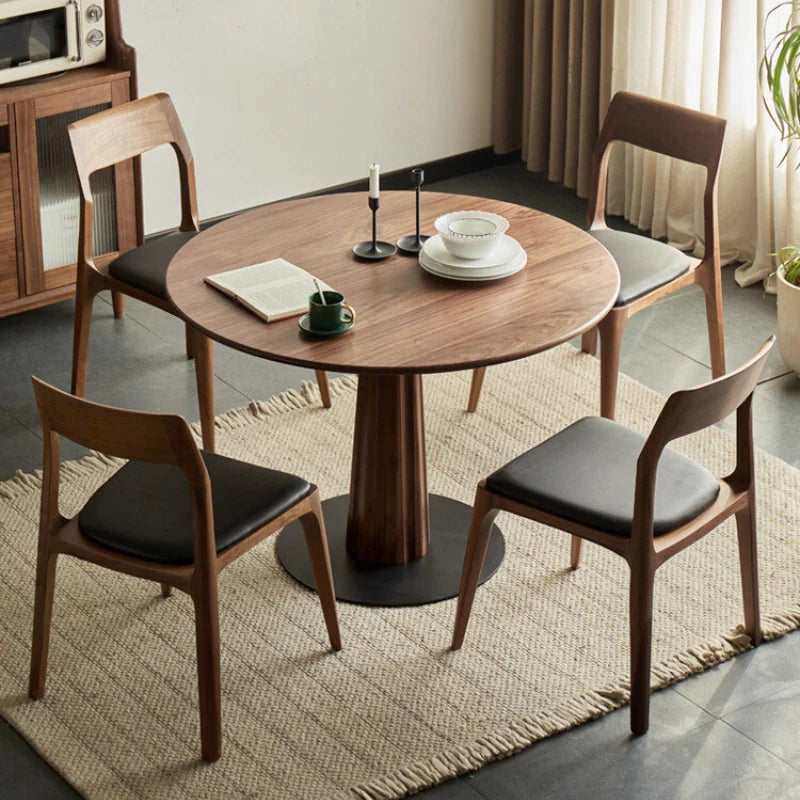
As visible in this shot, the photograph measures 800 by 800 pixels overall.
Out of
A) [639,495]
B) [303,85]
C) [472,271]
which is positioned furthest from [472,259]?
[303,85]

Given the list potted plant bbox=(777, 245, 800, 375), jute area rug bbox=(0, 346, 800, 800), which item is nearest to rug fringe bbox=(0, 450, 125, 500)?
jute area rug bbox=(0, 346, 800, 800)

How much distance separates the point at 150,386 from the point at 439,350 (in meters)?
1.47

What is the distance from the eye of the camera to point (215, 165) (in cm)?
456

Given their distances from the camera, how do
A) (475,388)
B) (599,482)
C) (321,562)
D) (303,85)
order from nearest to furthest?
(599,482)
(321,562)
(475,388)
(303,85)

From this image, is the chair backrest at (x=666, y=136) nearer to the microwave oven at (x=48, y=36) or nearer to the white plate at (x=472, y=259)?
the white plate at (x=472, y=259)

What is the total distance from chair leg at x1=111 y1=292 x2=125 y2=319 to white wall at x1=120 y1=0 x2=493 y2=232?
1.56 feet

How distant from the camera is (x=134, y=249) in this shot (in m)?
3.46

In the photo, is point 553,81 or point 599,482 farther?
point 553,81

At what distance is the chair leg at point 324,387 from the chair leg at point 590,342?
77 cm

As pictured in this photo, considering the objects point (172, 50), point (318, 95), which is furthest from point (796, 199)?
point (172, 50)

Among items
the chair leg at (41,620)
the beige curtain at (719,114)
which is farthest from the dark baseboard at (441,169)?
the chair leg at (41,620)

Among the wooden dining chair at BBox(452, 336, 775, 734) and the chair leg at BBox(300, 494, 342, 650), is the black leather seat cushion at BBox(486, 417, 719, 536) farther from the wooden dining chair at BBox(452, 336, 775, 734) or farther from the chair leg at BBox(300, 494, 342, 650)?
the chair leg at BBox(300, 494, 342, 650)

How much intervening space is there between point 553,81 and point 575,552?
2436 millimetres

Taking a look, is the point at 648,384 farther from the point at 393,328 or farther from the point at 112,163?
the point at 112,163
